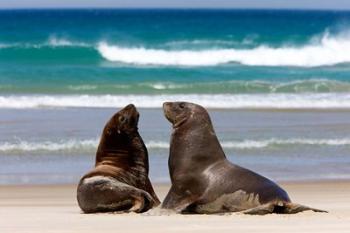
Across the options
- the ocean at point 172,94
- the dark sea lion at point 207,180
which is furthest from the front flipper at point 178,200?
the ocean at point 172,94

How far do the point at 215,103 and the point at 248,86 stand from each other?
4.56 metres

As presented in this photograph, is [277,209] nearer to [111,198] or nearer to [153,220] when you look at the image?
[153,220]

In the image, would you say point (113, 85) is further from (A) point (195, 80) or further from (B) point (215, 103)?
(B) point (215, 103)

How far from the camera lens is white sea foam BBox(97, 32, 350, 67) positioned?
37625 mm

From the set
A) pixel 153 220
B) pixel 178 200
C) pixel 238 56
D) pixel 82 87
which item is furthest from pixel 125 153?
pixel 238 56

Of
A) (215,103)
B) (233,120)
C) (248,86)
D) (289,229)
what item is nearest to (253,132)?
(233,120)

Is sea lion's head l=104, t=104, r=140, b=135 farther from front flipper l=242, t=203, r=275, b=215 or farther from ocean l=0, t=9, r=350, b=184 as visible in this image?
ocean l=0, t=9, r=350, b=184

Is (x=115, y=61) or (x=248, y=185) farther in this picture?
(x=115, y=61)

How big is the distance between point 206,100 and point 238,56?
1713 cm

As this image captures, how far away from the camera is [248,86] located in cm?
2588

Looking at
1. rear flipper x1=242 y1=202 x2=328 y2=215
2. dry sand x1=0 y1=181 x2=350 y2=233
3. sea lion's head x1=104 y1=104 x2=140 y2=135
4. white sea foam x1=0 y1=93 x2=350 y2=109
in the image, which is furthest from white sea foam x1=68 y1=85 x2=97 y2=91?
rear flipper x1=242 y1=202 x2=328 y2=215

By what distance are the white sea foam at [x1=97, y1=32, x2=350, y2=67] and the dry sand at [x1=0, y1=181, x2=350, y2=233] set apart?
26767 mm

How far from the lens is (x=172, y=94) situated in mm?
24328

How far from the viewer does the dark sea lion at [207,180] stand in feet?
27.2
